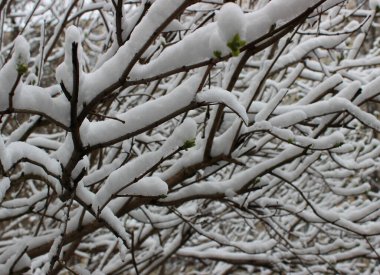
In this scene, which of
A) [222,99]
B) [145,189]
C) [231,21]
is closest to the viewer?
[231,21]

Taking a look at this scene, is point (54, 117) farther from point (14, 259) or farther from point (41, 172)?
point (14, 259)

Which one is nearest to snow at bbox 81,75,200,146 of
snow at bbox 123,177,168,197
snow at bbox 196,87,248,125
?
snow at bbox 196,87,248,125

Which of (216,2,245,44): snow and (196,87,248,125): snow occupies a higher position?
(196,87,248,125): snow

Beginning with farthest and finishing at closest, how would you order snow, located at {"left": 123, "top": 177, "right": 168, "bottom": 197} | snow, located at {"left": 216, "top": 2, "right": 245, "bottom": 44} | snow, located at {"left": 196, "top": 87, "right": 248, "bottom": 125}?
snow, located at {"left": 123, "top": 177, "right": 168, "bottom": 197}
snow, located at {"left": 196, "top": 87, "right": 248, "bottom": 125}
snow, located at {"left": 216, "top": 2, "right": 245, "bottom": 44}

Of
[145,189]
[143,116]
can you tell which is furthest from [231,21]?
[145,189]

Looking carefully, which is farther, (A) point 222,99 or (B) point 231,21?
(A) point 222,99

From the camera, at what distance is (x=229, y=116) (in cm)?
285

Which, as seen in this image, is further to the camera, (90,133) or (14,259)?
(14,259)

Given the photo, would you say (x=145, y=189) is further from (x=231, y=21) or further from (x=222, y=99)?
(x=231, y=21)

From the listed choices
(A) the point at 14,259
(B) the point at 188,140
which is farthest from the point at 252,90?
(A) the point at 14,259

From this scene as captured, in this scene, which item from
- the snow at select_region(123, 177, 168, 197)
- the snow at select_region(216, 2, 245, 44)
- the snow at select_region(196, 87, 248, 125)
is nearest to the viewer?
the snow at select_region(216, 2, 245, 44)

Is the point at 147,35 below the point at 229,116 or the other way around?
below

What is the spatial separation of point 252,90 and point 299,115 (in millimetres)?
256

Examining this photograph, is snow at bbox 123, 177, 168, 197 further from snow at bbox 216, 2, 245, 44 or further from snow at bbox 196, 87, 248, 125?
snow at bbox 216, 2, 245, 44
